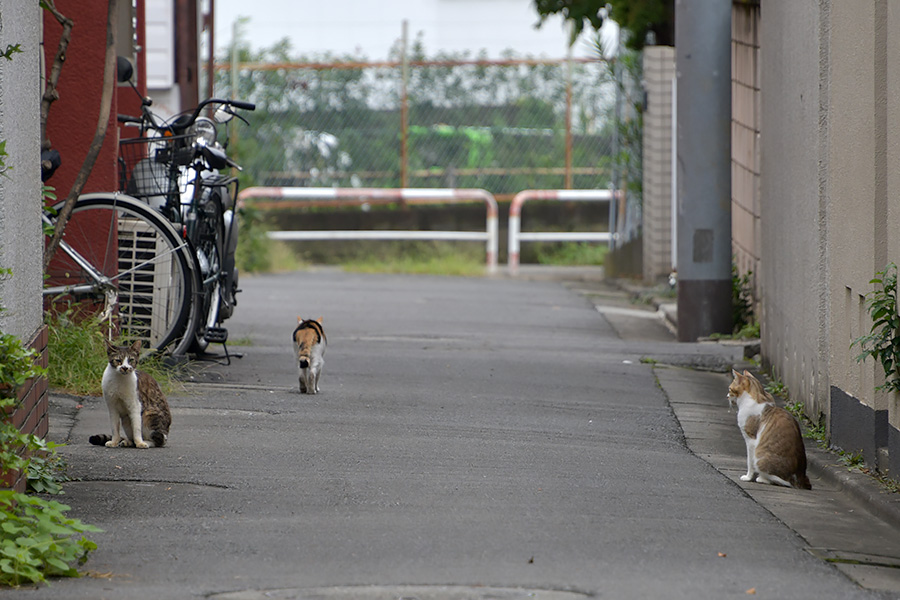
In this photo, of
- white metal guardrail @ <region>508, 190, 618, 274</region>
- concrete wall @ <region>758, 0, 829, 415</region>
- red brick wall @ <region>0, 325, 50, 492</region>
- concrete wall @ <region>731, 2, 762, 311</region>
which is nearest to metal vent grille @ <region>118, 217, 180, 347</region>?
red brick wall @ <region>0, 325, 50, 492</region>

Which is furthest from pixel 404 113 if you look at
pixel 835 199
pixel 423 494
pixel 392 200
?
pixel 423 494

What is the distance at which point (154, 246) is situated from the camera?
7914mm

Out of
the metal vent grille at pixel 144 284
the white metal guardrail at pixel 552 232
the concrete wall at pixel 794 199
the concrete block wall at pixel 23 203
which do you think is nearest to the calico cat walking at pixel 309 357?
the metal vent grille at pixel 144 284

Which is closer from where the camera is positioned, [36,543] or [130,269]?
[36,543]

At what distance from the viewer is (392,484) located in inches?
214

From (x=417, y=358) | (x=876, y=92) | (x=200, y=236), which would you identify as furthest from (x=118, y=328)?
(x=876, y=92)

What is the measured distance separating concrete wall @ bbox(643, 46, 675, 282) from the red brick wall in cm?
1085

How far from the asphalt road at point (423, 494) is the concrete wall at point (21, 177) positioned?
766 mm

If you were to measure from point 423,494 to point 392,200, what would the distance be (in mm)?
14305

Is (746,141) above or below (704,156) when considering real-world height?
above

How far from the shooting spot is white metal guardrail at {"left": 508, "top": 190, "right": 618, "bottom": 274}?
18.4 metres

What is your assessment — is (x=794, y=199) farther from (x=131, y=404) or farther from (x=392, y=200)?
(x=392, y=200)

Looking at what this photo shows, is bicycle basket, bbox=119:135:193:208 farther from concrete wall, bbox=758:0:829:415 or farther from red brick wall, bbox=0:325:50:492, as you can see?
A: concrete wall, bbox=758:0:829:415

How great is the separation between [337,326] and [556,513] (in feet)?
22.0
